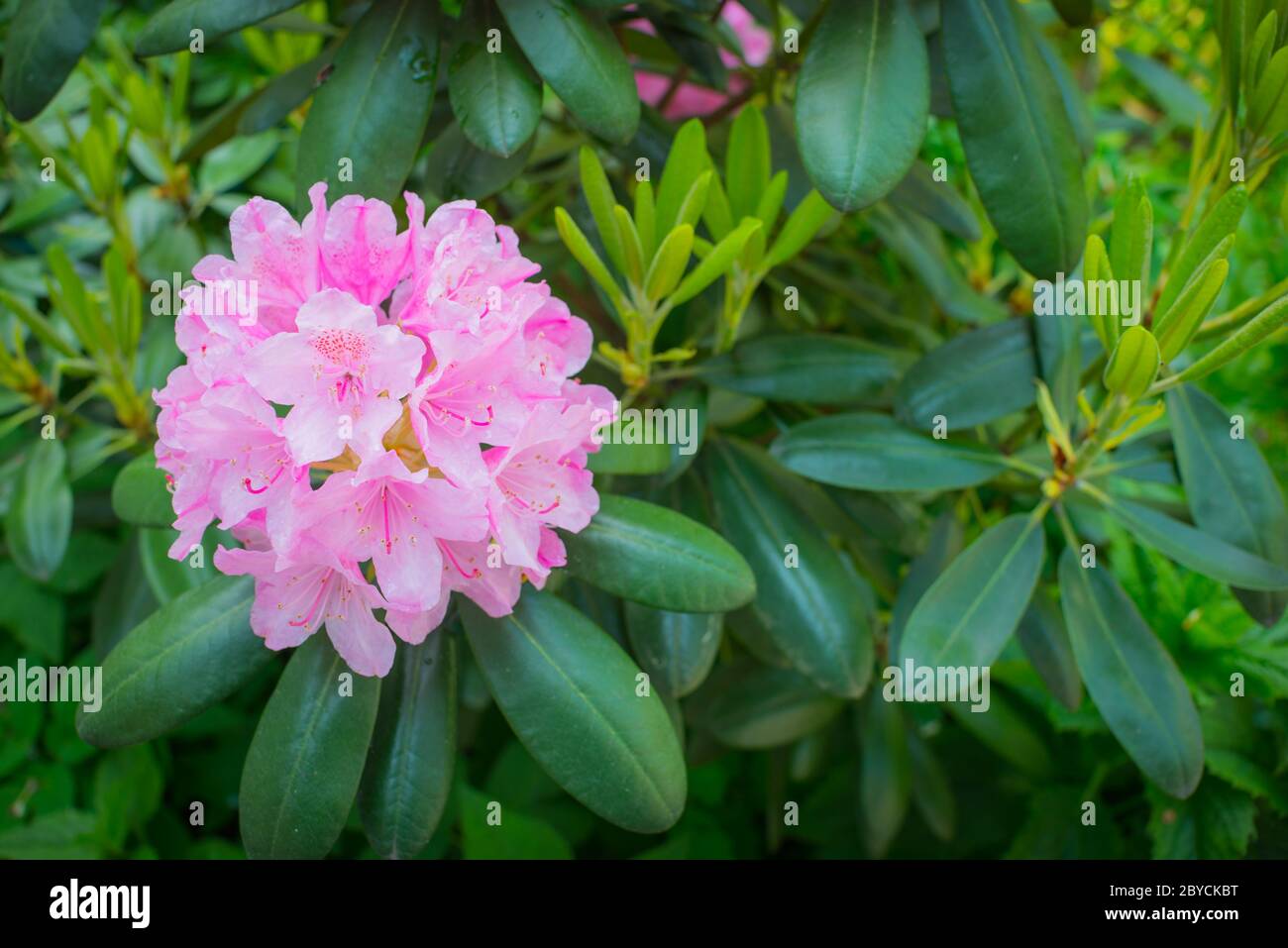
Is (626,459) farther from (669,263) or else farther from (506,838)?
(506,838)

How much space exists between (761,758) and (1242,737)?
863 mm

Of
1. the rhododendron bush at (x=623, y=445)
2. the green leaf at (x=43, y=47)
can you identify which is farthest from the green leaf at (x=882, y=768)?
the green leaf at (x=43, y=47)

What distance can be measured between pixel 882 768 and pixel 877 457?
592 millimetres

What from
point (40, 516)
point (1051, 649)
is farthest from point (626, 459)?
point (40, 516)

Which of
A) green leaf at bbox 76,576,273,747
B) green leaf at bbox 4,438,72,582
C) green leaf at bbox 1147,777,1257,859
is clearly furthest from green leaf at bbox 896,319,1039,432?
green leaf at bbox 4,438,72,582

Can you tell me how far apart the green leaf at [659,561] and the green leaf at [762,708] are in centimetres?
55

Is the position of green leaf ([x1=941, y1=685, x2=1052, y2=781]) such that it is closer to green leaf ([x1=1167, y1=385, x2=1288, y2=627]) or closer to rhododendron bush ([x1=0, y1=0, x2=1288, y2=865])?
rhododendron bush ([x1=0, y1=0, x2=1288, y2=865])

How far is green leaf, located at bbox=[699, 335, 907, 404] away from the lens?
123 centimetres

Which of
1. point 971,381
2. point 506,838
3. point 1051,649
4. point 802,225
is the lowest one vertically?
point 506,838

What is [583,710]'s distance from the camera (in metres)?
0.95

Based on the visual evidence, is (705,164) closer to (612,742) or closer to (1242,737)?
(612,742)

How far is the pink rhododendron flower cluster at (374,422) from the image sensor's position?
2.66 ft

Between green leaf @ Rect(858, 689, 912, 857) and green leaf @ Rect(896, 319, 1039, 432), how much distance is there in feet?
1.67
